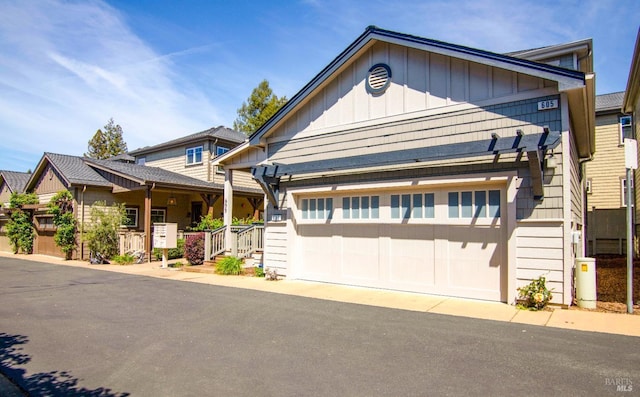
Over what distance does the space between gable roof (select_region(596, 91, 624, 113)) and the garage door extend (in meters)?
15.8

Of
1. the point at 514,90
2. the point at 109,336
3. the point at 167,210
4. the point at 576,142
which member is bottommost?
the point at 109,336

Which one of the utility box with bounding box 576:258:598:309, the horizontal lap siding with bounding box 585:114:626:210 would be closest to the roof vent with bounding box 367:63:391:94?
the utility box with bounding box 576:258:598:309

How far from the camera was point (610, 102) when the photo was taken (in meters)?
20.3

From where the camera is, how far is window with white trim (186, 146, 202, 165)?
21.8 metres

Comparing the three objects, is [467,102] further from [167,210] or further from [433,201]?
[167,210]

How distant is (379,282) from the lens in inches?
359

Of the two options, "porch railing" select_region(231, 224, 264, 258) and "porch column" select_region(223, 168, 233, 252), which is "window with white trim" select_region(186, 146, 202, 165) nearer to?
"porch column" select_region(223, 168, 233, 252)

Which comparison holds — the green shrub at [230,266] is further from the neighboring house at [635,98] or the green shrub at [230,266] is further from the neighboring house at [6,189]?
the neighboring house at [6,189]

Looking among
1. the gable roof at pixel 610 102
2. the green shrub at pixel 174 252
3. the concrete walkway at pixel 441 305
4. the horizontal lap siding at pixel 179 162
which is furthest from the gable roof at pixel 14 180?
the gable roof at pixel 610 102

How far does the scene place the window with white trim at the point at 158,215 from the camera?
20266 millimetres

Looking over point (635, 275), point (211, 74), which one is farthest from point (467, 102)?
point (211, 74)

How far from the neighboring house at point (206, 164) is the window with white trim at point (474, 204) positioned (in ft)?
44.9

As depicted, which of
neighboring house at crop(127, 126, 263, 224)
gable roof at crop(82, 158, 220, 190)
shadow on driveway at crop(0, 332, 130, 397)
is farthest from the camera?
neighboring house at crop(127, 126, 263, 224)

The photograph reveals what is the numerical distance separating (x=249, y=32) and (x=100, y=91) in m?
7.55
